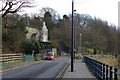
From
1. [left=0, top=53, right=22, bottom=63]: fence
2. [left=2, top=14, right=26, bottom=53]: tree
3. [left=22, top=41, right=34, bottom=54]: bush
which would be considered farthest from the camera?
[left=22, top=41, right=34, bottom=54]: bush

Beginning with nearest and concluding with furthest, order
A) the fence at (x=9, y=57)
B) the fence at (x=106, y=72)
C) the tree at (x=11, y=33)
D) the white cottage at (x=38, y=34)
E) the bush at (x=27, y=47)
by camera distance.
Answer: the fence at (x=106, y=72) → the fence at (x=9, y=57) → the tree at (x=11, y=33) → the bush at (x=27, y=47) → the white cottage at (x=38, y=34)

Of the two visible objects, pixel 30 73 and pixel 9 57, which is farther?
pixel 9 57

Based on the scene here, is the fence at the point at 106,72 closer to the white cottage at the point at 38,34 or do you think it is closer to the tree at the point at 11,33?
the tree at the point at 11,33

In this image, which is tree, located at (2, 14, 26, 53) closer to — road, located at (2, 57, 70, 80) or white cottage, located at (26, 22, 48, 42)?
road, located at (2, 57, 70, 80)

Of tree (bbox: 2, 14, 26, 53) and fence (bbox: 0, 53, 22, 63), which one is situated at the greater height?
tree (bbox: 2, 14, 26, 53)

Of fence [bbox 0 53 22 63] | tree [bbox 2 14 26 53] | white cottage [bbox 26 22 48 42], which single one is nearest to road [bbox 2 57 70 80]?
fence [bbox 0 53 22 63]

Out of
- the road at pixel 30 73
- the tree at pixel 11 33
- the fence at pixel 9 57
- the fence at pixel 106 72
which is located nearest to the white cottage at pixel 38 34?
the tree at pixel 11 33

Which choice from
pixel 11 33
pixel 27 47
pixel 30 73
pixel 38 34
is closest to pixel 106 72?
pixel 30 73

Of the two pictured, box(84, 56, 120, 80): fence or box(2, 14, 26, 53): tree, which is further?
box(2, 14, 26, 53): tree

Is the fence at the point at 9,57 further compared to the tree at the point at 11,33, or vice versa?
the tree at the point at 11,33

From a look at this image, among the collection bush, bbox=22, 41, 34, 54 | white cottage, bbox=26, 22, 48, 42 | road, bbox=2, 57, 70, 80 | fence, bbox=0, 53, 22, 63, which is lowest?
road, bbox=2, 57, 70, 80

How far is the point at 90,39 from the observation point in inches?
4193

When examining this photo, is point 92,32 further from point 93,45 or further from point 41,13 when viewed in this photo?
point 41,13

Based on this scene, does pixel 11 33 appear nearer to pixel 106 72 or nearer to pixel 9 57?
pixel 9 57
